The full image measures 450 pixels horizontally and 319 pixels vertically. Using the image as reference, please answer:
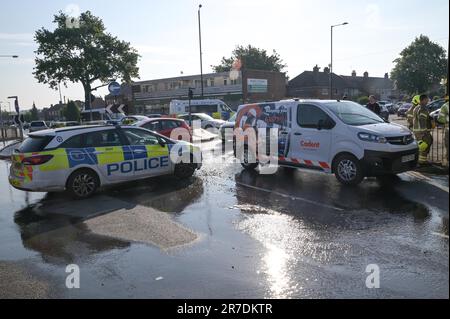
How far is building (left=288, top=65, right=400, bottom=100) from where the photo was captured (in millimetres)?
66250

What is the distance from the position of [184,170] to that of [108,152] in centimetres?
218

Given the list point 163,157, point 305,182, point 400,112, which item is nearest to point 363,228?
point 305,182

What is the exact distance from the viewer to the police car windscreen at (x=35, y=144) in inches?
325

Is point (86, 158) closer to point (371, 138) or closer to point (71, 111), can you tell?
point (371, 138)

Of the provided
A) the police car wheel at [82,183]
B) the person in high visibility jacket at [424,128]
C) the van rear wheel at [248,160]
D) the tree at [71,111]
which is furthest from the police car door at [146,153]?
the tree at [71,111]

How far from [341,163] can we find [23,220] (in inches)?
249

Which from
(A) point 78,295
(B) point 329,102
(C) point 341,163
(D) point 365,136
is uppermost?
(B) point 329,102

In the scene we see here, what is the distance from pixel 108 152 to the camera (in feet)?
29.3

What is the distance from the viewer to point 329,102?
30.7 ft

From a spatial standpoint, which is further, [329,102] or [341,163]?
[329,102]

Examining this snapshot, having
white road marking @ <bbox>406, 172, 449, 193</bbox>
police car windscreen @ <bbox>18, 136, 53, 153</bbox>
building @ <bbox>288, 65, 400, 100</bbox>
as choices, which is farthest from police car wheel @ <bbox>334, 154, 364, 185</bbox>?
building @ <bbox>288, 65, 400, 100</bbox>

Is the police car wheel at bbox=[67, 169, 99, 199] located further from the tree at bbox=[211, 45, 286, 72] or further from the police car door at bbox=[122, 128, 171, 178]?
the tree at bbox=[211, 45, 286, 72]

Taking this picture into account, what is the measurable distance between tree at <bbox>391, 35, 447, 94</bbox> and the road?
2609 inches

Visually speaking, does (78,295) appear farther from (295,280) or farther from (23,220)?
(23,220)
